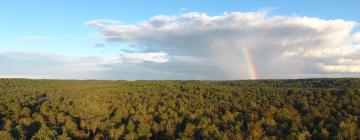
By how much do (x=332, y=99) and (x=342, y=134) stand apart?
146 ft

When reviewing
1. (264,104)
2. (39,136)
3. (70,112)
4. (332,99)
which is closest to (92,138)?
(39,136)

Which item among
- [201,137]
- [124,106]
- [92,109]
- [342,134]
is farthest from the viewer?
[124,106]

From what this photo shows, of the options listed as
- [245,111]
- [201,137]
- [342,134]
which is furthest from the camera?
[245,111]

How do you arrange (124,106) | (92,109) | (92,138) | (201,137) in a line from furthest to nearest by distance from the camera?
(124,106) < (92,109) < (92,138) < (201,137)

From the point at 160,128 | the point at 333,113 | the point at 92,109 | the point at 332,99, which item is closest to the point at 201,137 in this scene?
the point at 160,128

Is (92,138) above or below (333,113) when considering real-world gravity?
below

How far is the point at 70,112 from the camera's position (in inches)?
4013

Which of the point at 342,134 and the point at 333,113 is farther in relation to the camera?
the point at 333,113

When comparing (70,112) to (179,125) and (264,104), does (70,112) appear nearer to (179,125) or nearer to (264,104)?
(179,125)

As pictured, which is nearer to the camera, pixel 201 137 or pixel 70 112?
pixel 201 137

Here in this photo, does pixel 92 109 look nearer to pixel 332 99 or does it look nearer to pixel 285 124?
pixel 285 124

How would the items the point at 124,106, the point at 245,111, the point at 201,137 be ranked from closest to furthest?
the point at 201,137 → the point at 245,111 → the point at 124,106

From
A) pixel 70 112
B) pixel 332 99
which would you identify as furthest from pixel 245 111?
pixel 70 112

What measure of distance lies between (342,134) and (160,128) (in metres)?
38.9
